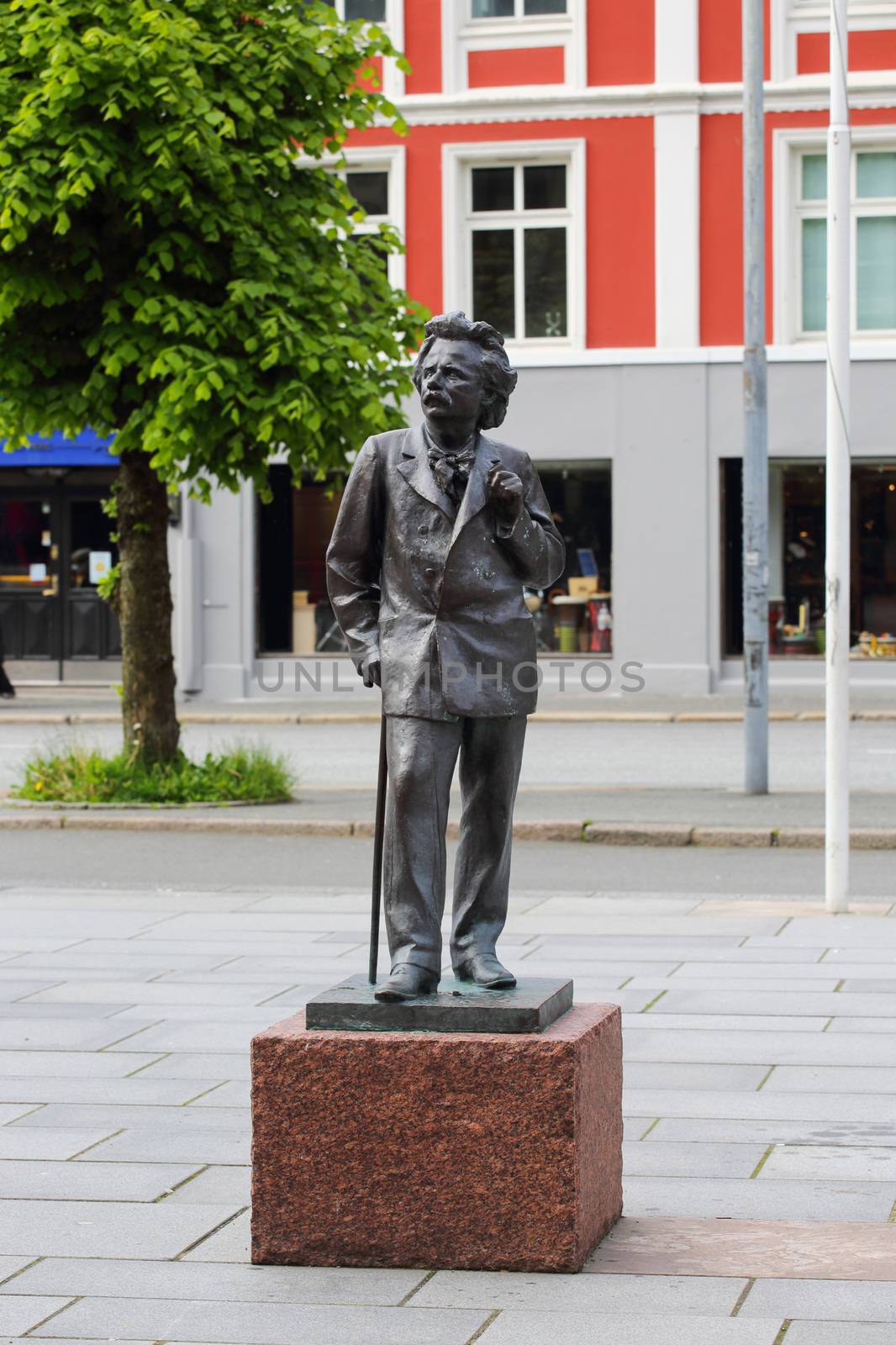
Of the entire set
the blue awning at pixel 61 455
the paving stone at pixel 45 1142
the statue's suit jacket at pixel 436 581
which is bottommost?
the paving stone at pixel 45 1142

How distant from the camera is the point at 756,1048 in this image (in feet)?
23.4

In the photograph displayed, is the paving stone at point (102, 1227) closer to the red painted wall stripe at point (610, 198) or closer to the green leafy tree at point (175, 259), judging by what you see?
the green leafy tree at point (175, 259)

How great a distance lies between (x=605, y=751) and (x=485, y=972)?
1554cm

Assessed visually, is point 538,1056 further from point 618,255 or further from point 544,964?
point 618,255

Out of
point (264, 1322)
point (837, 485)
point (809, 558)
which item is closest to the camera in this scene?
point (264, 1322)

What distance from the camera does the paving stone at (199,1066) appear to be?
6.79m

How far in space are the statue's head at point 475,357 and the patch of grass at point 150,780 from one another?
10.4 metres

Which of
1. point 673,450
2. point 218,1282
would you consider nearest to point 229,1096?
point 218,1282

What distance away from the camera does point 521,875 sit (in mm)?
12492

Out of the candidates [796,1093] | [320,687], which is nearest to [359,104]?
[796,1093]

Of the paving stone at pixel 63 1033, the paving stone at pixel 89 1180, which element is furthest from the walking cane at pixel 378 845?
the paving stone at pixel 63 1033

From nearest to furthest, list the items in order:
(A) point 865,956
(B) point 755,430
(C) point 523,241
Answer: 1. (A) point 865,956
2. (B) point 755,430
3. (C) point 523,241

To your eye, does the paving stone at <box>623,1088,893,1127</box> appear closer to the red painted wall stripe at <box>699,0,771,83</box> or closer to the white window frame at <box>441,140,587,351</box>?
the white window frame at <box>441,140,587,351</box>

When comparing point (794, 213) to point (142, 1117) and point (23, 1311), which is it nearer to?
point (142, 1117)
